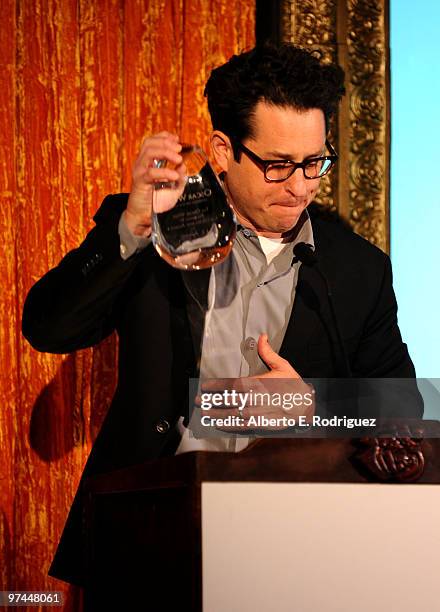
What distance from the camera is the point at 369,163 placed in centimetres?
232

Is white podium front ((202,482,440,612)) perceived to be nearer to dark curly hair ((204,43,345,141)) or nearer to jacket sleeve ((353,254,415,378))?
jacket sleeve ((353,254,415,378))

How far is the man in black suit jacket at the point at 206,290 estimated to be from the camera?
1567 mm

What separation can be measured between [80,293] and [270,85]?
59 centimetres

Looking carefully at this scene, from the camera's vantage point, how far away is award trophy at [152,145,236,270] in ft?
4.28

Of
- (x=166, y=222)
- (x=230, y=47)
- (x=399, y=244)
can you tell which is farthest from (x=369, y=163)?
(x=166, y=222)

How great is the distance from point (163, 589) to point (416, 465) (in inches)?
12.7

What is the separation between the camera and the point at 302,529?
1046mm

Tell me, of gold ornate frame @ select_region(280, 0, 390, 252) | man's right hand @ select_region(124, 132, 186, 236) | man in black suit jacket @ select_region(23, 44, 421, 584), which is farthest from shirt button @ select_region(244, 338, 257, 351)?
gold ornate frame @ select_region(280, 0, 390, 252)

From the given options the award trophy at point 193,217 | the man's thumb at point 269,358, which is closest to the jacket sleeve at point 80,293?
the award trophy at point 193,217

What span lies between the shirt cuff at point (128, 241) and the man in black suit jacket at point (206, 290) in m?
0.05

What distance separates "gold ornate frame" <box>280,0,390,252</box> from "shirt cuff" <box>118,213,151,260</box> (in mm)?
957

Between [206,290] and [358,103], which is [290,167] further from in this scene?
[358,103]

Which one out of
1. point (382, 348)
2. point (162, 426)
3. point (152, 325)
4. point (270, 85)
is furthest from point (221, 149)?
point (162, 426)

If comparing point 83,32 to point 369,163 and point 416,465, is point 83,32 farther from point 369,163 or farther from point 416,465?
point 416,465
